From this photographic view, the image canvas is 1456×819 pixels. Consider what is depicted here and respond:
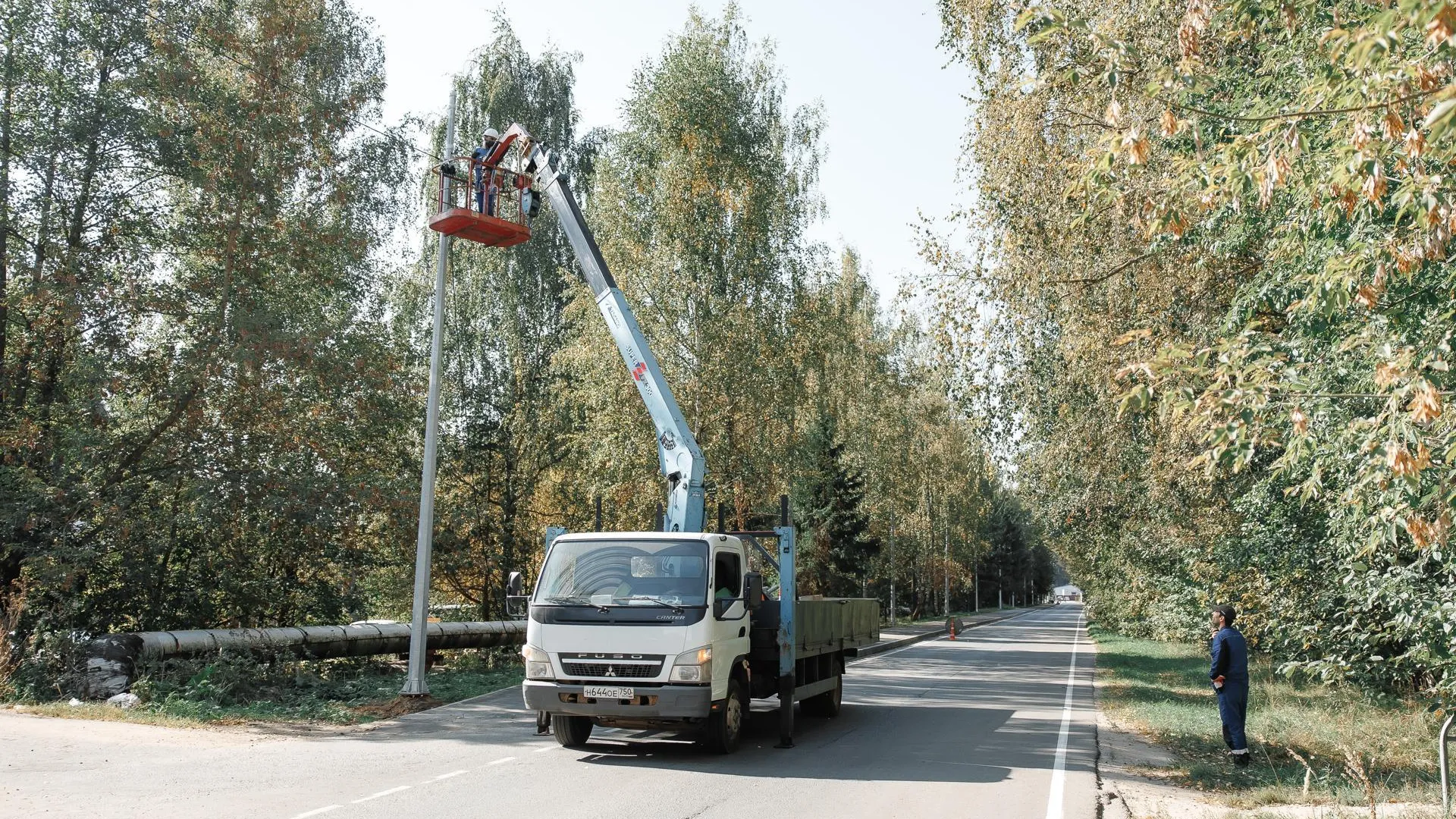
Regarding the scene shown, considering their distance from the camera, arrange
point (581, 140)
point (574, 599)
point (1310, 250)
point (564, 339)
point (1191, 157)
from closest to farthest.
A: point (1191, 157), point (1310, 250), point (574, 599), point (564, 339), point (581, 140)

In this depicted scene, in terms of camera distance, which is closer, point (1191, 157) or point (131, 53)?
point (1191, 157)

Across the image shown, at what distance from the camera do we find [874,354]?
42375 mm

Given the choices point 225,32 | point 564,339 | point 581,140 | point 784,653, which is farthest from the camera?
point 581,140

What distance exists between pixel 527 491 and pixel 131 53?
15492 mm

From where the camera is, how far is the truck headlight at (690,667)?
1009 cm

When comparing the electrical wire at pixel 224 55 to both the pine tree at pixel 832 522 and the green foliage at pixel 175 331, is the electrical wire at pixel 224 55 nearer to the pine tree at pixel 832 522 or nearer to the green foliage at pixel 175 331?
the green foliage at pixel 175 331

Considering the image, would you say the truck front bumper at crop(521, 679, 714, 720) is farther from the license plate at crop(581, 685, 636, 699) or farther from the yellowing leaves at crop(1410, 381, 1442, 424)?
the yellowing leaves at crop(1410, 381, 1442, 424)

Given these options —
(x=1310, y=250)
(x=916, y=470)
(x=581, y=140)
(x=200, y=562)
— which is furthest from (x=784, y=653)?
(x=916, y=470)

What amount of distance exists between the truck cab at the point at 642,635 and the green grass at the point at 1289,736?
178 inches

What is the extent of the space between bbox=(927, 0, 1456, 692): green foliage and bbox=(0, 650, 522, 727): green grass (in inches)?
386

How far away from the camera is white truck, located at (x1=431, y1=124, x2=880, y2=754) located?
10164mm

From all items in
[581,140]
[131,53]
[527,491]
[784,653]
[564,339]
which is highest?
[581,140]

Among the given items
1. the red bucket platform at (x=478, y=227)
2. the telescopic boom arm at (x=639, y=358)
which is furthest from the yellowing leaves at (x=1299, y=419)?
the red bucket platform at (x=478, y=227)

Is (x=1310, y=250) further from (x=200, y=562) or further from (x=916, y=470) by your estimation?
(x=916, y=470)
